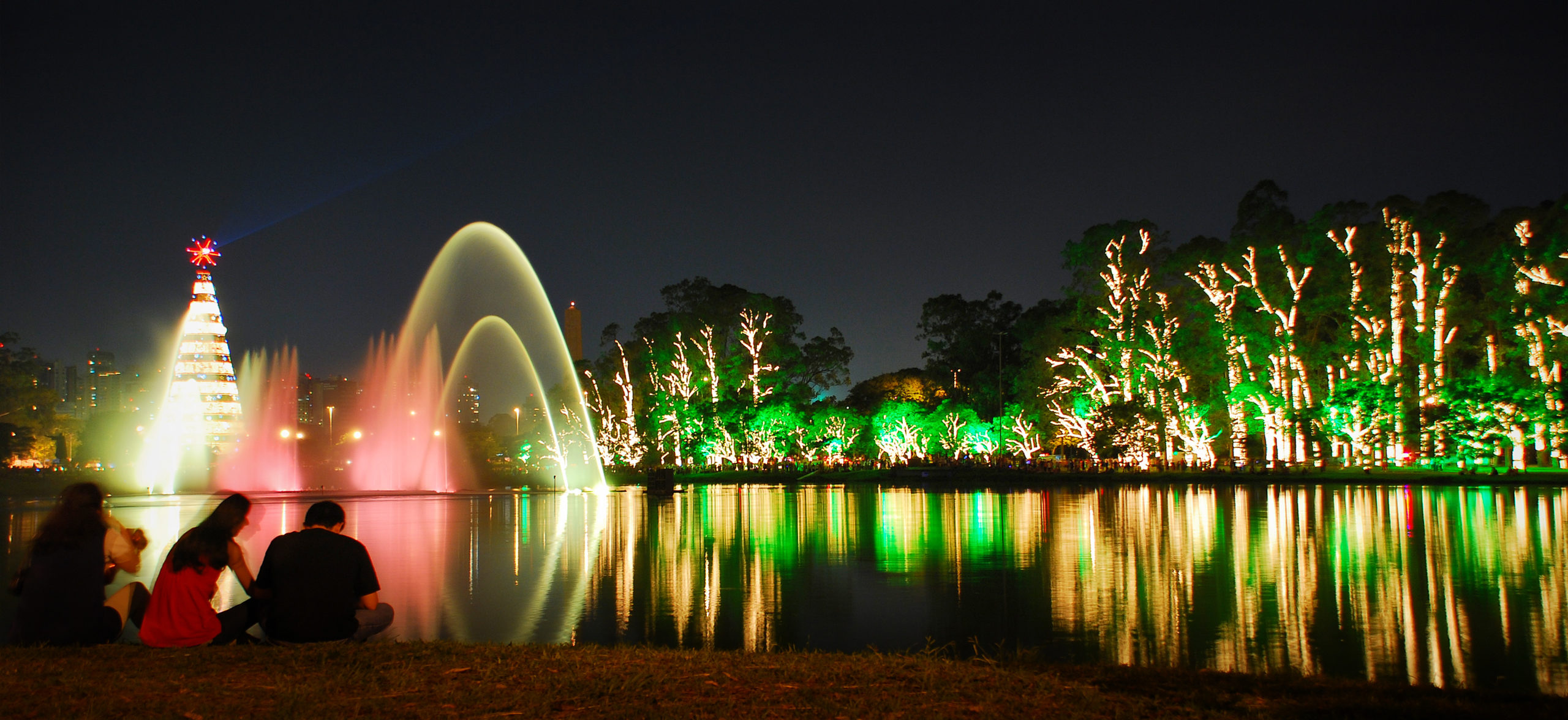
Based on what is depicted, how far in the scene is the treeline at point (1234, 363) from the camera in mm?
50594

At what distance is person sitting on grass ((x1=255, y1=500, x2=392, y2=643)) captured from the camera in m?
8.00

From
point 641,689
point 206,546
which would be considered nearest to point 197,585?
point 206,546

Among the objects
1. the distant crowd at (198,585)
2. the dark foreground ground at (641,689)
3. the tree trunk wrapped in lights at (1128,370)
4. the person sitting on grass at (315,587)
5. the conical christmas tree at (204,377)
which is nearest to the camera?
the dark foreground ground at (641,689)

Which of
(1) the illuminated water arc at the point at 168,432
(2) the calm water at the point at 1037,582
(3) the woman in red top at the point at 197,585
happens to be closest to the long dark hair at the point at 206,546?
(3) the woman in red top at the point at 197,585

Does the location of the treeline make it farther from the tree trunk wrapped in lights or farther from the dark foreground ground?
the dark foreground ground

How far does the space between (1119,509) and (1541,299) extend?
31412 millimetres

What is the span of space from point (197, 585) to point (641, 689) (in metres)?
3.61

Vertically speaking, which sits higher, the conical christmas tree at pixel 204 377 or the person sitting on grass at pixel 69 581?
the conical christmas tree at pixel 204 377

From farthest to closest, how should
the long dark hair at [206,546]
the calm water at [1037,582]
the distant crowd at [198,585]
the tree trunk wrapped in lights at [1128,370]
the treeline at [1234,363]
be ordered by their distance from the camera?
the tree trunk wrapped in lights at [1128,370], the treeline at [1234,363], the calm water at [1037,582], the distant crowd at [198,585], the long dark hair at [206,546]

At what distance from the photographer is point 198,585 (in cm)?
796

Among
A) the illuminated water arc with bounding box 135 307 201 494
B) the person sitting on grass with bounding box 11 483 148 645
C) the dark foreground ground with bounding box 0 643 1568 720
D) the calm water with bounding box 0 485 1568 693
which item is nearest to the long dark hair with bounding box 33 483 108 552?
the person sitting on grass with bounding box 11 483 148 645

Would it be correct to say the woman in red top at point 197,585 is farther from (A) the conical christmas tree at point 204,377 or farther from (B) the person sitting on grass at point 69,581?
(A) the conical christmas tree at point 204,377

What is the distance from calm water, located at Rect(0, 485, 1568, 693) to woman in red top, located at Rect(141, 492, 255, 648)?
267 cm

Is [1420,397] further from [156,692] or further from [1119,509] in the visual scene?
[156,692]
